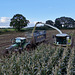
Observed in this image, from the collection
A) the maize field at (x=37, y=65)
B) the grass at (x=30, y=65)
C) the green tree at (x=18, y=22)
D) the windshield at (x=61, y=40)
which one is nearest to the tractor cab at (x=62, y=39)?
the windshield at (x=61, y=40)

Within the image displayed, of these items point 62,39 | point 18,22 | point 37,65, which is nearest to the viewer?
point 37,65

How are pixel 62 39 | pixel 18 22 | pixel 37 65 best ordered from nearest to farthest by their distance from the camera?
pixel 37 65
pixel 62 39
pixel 18 22

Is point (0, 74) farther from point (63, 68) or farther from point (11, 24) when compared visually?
point (11, 24)

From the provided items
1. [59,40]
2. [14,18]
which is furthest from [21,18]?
[59,40]

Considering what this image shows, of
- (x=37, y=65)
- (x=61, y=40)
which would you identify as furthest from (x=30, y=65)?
(x=61, y=40)

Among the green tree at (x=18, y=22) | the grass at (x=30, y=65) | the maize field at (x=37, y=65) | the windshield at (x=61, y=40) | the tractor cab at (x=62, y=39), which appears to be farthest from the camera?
the green tree at (x=18, y=22)

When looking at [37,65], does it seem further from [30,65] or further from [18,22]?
[18,22]

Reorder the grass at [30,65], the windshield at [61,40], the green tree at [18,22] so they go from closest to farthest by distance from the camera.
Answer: the grass at [30,65] → the windshield at [61,40] → the green tree at [18,22]

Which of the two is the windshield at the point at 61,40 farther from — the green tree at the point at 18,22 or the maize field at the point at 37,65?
the green tree at the point at 18,22

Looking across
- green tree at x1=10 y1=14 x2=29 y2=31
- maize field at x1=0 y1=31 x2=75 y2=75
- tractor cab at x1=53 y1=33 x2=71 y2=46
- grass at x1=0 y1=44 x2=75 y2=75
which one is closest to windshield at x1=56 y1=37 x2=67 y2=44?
tractor cab at x1=53 y1=33 x2=71 y2=46

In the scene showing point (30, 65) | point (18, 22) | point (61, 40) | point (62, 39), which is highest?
point (18, 22)

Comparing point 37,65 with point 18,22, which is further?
point 18,22

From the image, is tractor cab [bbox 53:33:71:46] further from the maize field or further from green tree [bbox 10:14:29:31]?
green tree [bbox 10:14:29:31]

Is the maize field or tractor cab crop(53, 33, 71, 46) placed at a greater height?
tractor cab crop(53, 33, 71, 46)
